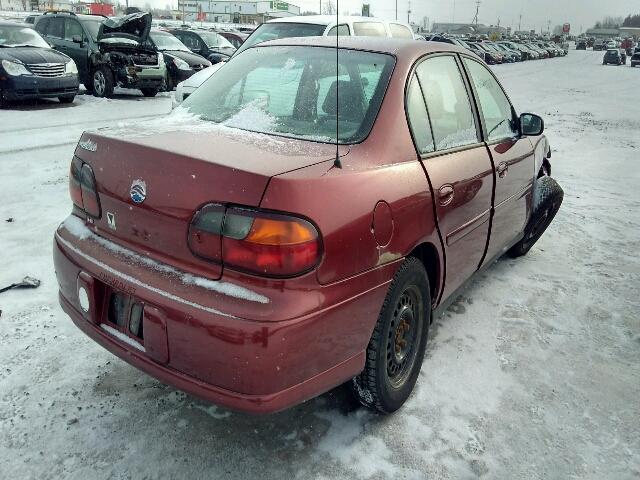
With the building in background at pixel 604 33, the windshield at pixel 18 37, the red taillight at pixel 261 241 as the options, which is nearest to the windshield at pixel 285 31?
the windshield at pixel 18 37

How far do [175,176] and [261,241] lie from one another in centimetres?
42

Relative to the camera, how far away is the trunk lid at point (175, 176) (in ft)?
6.18

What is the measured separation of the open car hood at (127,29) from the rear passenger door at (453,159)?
1095cm

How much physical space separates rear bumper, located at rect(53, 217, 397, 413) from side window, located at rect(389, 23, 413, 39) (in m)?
7.58

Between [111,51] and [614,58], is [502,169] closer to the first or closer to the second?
[111,51]

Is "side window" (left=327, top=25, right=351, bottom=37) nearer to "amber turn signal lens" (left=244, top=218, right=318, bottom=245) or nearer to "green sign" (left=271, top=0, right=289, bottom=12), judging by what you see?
"amber turn signal lens" (left=244, top=218, right=318, bottom=245)

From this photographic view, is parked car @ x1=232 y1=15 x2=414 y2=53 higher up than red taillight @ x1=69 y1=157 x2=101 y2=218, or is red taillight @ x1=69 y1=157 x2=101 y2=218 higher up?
parked car @ x1=232 y1=15 x2=414 y2=53

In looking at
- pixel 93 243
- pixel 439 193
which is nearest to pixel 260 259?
pixel 93 243

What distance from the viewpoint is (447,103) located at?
290cm

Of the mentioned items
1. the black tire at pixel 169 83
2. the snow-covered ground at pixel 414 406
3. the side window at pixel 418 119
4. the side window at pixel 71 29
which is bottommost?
the snow-covered ground at pixel 414 406

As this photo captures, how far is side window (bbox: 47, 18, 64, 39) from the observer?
1298 cm

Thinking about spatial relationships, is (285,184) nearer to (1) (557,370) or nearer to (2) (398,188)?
(2) (398,188)

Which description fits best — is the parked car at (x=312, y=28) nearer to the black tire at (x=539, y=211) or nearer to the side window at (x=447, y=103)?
the black tire at (x=539, y=211)

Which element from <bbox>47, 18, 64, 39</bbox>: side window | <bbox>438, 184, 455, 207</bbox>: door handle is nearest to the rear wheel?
<bbox>47, 18, 64, 39</bbox>: side window
